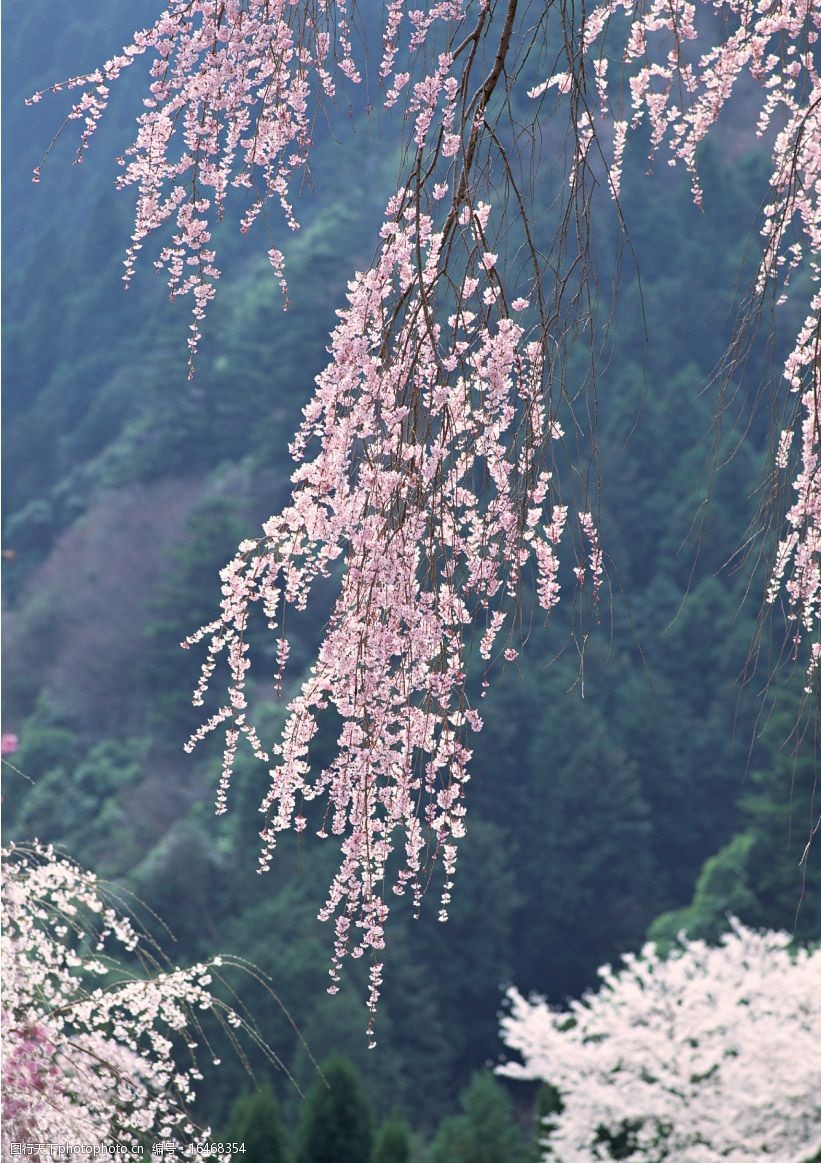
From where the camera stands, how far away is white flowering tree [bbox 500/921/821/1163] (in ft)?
32.1

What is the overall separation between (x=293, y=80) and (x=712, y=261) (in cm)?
3053

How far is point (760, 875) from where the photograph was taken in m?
19.6

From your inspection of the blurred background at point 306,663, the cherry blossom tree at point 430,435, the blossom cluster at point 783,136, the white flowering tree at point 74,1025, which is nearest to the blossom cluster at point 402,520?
the cherry blossom tree at point 430,435

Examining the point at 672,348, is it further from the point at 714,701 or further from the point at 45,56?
the point at 45,56

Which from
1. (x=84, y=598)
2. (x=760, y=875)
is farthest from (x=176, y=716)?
Answer: (x=760, y=875)

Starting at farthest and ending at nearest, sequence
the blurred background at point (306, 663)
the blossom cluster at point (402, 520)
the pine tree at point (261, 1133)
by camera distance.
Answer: the blurred background at point (306, 663) < the pine tree at point (261, 1133) < the blossom cluster at point (402, 520)

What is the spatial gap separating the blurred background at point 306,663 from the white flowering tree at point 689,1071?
1104 millimetres

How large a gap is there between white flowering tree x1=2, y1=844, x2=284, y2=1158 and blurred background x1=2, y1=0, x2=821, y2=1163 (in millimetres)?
7720

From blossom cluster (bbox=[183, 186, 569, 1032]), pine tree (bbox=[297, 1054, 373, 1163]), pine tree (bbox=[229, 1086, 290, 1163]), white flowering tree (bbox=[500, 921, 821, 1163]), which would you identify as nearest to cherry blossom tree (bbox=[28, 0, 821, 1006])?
blossom cluster (bbox=[183, 186, 569, 1032])

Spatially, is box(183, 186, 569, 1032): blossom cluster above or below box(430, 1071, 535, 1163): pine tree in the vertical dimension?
below

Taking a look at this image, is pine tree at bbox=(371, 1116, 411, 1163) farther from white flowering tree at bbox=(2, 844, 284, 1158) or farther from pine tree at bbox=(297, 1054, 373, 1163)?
white flowering tree at bbox=(2, 844, 284, 1158)

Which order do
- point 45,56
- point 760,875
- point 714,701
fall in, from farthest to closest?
point 45,56
point 714,701
point 760,875

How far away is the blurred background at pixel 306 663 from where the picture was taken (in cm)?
1869

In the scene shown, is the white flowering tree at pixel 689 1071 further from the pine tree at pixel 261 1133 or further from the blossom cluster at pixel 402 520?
the blossom cluster at pixel 402 520
